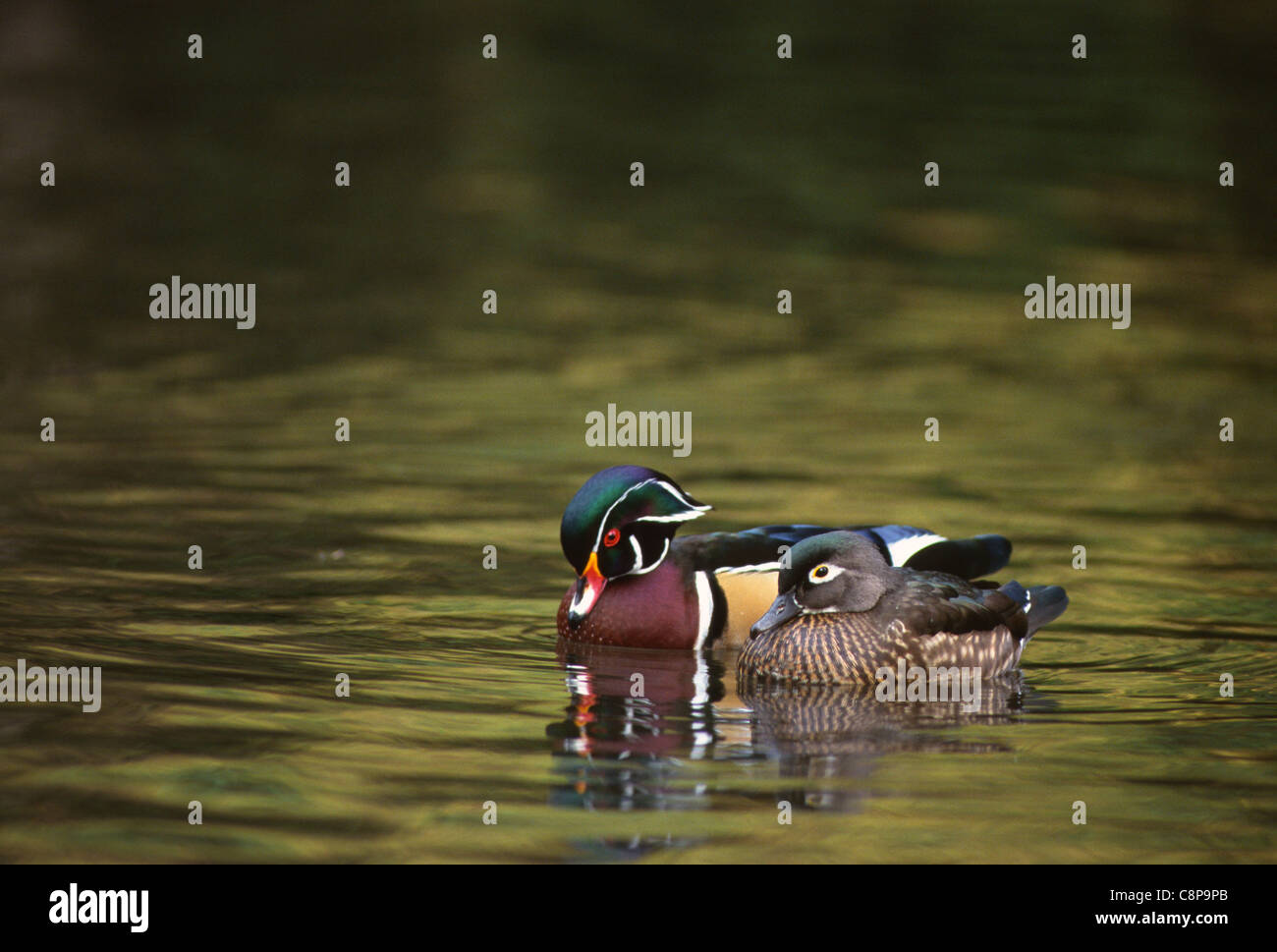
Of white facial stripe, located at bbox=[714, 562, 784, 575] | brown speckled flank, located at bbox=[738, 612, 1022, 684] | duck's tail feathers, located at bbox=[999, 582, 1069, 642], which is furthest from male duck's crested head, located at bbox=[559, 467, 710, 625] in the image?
duck's tail feathers, located at bbox=[999, 582, 1069, 642]

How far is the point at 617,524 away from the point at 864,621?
4.95ft

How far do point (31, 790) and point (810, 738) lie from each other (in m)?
3.17

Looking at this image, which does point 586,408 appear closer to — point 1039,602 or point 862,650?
point 1039,602

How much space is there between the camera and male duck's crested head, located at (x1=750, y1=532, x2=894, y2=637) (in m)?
9.54

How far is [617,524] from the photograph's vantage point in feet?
34.1

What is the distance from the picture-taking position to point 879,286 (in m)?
20.2

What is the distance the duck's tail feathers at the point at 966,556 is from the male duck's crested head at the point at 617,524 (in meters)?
1.15

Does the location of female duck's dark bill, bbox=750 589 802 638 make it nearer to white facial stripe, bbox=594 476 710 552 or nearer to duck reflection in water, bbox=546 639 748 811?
duck reflection in water, bbox=546 639 748 811

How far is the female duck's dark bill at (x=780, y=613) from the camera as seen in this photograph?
9578 mm

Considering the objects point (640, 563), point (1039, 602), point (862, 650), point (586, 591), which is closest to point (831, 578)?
point (862, 650)

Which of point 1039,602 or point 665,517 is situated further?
point 665,517

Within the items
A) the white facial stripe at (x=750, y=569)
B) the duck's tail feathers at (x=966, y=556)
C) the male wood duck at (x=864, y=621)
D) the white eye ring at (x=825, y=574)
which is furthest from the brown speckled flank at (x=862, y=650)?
the white facial stripe at (x=750, y=569)

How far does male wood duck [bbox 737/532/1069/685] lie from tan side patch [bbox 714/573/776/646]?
815 mm

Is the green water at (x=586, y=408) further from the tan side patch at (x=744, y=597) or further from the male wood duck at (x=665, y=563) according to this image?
the tan side patch at (x=744, y=597)
